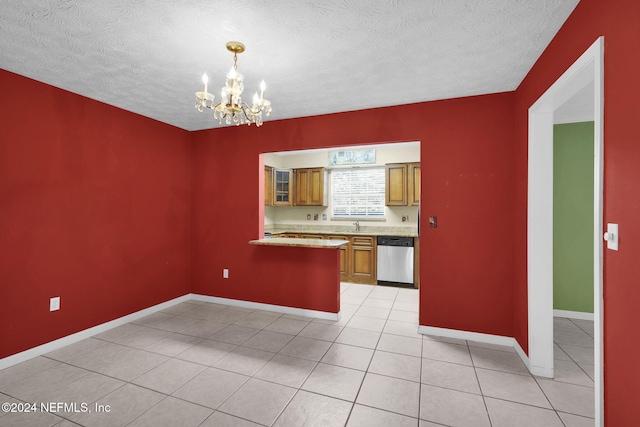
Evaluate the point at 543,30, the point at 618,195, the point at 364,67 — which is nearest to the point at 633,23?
the point at 618,195

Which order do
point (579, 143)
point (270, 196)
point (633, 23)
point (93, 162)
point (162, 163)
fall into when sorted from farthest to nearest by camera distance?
point (270, 196) → point (162, 163) → point (579, 143) → point (93, 162) → point (633, 23)

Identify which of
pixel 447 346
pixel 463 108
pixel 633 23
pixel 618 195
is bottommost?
pixel 447 346

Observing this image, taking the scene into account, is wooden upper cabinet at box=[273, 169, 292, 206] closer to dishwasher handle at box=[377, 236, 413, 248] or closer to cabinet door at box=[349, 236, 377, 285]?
cabinet door at box=[349, 236, 377, 285]

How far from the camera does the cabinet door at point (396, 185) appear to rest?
215 inches

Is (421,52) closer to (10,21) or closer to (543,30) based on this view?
(543,30)

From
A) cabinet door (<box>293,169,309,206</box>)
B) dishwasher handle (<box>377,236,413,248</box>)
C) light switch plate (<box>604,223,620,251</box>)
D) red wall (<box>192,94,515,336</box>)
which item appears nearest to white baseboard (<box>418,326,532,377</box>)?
red wall (<box>192,94,515,336</box>)

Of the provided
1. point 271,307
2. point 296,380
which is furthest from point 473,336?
point 271,307

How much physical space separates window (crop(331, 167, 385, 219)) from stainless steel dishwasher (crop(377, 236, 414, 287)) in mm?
983

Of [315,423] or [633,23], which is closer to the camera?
[633,23]

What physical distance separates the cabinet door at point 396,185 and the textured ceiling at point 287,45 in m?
2.46

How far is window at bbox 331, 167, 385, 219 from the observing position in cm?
608

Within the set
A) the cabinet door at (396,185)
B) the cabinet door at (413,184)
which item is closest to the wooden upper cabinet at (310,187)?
the cabinet door at (396,185)

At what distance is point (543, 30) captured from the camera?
6.24 feet

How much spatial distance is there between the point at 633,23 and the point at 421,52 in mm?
1238
